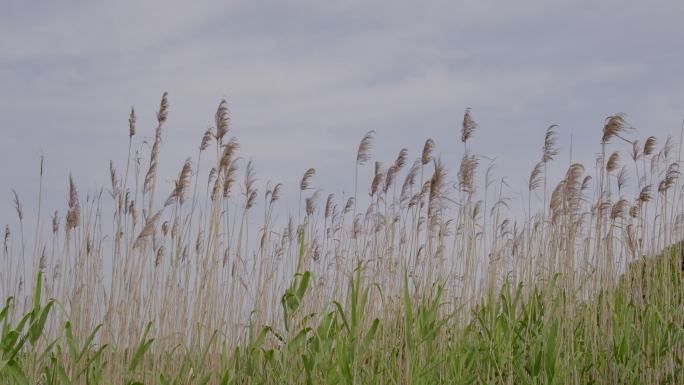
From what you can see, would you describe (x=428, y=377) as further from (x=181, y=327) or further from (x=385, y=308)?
(x=181, y=327)

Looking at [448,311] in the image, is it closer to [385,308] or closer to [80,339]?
[385,308]

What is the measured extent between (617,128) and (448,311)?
1458mm

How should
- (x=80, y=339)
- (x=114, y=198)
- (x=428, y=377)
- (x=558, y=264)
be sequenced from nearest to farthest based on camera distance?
(x=428, y=377), (x=80, y=339), (x=114, y=198), (x=558, y=264)

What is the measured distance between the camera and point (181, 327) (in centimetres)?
414

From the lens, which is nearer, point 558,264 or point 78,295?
point 78,295

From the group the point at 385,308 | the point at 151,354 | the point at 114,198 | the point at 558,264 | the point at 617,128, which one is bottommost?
the point at 151,354

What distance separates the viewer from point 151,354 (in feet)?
14.1

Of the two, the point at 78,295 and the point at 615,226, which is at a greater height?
the point at 615,226

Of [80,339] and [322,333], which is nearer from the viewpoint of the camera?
[322,333]

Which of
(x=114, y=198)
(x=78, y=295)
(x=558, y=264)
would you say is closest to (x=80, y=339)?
(x=78, y=295)

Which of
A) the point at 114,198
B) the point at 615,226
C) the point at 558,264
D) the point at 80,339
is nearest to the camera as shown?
the point at 80,339

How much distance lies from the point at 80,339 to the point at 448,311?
2.13 metres

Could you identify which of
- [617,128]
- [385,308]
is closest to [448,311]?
[385,308]

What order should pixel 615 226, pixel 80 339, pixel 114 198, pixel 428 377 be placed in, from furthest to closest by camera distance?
pixel 615 226
pixel 114 198
pixel 80 339
pixel 428 377
